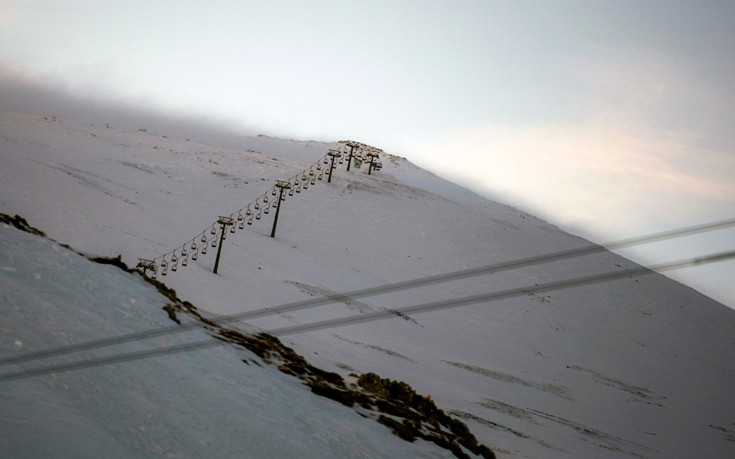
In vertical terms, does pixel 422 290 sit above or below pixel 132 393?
below

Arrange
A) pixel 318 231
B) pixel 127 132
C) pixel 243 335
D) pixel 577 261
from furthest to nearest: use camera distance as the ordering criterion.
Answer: pixel 127 132, pixel 577 261, pixel 318 231, pixel 243 335

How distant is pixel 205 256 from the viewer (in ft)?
102

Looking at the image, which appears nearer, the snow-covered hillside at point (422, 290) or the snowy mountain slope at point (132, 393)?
the snowy mountain slope at point (132, 393)

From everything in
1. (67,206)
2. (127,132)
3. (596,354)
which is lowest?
(596,354)

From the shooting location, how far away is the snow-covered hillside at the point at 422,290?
76.7ft

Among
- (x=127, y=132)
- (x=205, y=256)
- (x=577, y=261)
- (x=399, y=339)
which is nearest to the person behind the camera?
(x=399, y=339)

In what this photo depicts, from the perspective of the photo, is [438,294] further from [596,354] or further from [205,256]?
[205,256]

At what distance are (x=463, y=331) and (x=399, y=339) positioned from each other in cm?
623

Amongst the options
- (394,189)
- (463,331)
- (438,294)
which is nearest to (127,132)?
(394,189)

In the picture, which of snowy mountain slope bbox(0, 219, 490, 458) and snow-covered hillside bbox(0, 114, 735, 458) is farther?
snow-covered hillside bbox(0, 114, 735, 458)

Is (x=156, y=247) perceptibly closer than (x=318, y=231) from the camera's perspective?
Yes

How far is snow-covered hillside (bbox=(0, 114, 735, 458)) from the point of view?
23.4 meters

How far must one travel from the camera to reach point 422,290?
A: 3806 centimetres

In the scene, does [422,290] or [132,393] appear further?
[422,290]
